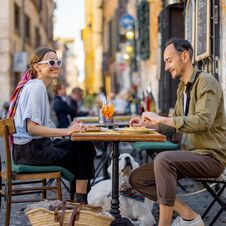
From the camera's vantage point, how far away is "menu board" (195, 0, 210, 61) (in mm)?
7426

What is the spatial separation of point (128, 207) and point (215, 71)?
254 centimetres

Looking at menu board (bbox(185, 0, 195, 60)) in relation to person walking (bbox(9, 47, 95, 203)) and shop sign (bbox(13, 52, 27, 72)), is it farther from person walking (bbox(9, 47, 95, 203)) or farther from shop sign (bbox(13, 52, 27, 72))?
shop sign (bbox(13, 52, 27, 72))

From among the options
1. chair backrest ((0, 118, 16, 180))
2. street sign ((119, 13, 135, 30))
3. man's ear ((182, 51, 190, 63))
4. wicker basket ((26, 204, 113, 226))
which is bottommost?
wicker basket ((26, 204, 113, 226))

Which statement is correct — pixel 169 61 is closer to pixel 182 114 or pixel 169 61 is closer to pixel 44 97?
pixel 182 114

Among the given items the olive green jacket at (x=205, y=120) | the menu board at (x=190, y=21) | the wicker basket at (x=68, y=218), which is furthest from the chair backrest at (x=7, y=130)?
the menu board at (x=190, y=21)

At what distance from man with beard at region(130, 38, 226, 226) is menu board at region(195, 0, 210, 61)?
9.25ft

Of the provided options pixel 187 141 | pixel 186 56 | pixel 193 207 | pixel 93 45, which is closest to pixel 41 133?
pixel 187 141

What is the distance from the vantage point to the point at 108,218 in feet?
14.1

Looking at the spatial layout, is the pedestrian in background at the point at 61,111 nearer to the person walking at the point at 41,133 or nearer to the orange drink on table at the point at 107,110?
the orange drink on table at the point at 107,110

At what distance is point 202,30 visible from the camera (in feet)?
25.5

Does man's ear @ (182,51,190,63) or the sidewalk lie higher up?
man's ear @ (182,51,190,63)

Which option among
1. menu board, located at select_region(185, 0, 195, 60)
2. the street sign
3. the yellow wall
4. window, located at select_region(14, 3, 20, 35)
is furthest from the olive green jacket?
the yellow wall

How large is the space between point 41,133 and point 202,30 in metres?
3.57

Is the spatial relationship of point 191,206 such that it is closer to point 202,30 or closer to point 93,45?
point 202,30
